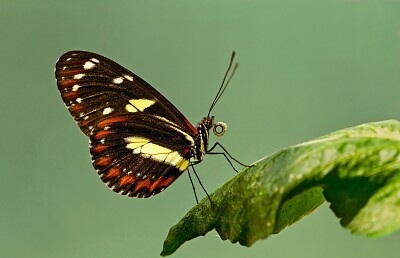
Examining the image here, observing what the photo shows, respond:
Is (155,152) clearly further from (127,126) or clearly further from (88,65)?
(88,65)

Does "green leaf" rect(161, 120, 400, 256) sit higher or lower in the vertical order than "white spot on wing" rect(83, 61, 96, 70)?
lower

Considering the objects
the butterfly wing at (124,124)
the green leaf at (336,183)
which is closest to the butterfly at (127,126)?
the butterfly wing at (124,124)

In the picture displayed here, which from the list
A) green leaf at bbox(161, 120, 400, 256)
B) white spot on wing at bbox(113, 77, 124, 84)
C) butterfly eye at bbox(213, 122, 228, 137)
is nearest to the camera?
green leaf at bbox(161, 120, 400, 256)

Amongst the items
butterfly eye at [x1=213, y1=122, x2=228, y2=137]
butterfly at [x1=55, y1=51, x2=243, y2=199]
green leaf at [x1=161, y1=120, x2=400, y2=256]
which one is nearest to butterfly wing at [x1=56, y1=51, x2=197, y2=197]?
butterfly at [x1=55, y1=51, x2=243, y2=199]

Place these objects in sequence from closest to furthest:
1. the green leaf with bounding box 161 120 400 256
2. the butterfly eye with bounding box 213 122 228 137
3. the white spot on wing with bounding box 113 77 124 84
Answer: the green leaf with bounding box 161 120 400 256 < the butterfly eye with bounding box 213 122 228 137 < the white spot on wing with bounding box 113 77 124 84

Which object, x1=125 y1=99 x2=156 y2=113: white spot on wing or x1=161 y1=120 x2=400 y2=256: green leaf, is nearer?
x1=161 y1=120 x2=400 y2=256: green leaf

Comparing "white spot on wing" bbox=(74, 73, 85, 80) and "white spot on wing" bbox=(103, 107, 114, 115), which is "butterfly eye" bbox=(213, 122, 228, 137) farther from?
"white spot on wing" bbox=(74, 73, 85, 80)

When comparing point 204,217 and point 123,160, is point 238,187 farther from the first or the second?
point 123,160

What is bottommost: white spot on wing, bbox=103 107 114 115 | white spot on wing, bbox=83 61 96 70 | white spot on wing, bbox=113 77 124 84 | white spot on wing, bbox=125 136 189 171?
white spot on wing, bbox=125 136 189 171
